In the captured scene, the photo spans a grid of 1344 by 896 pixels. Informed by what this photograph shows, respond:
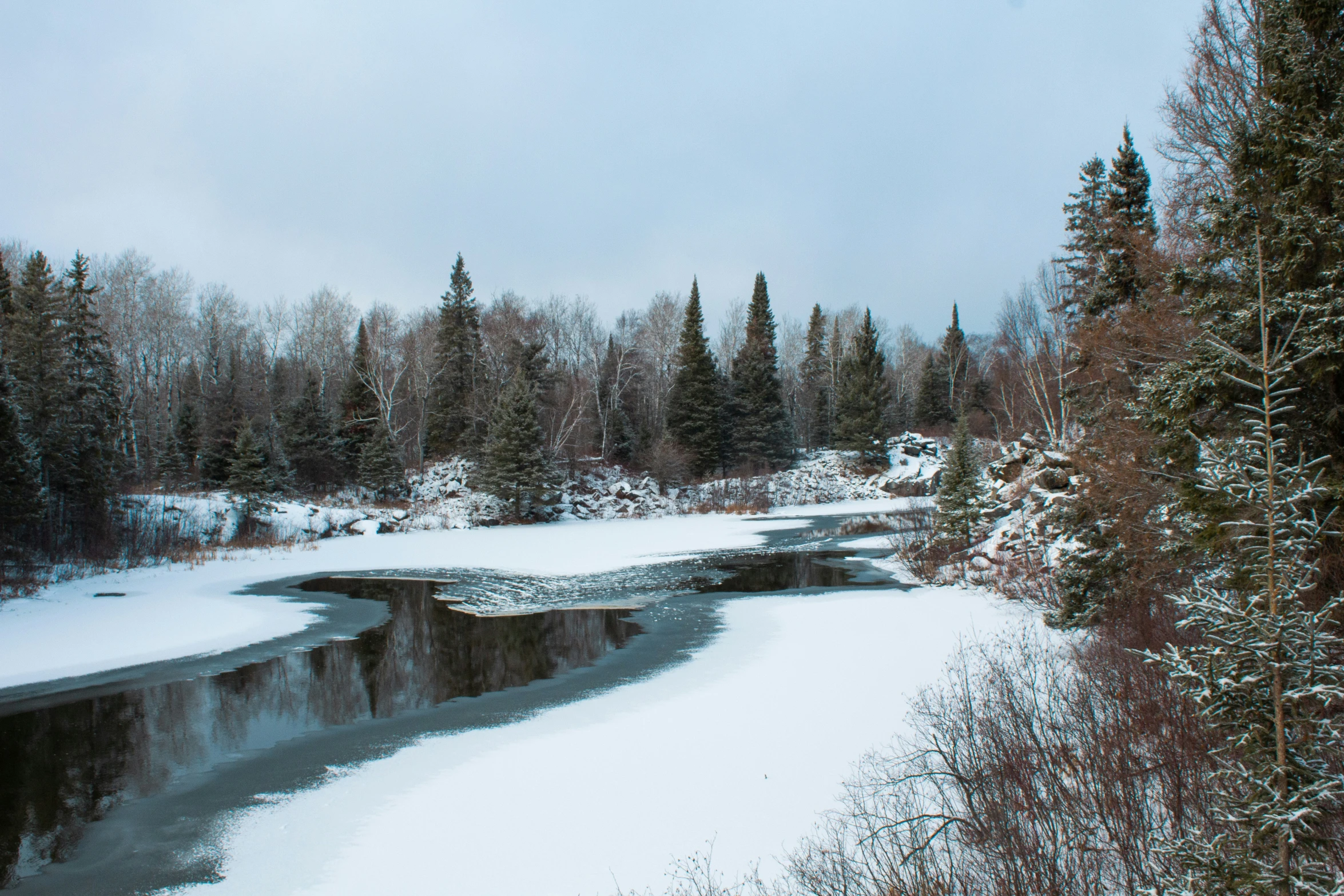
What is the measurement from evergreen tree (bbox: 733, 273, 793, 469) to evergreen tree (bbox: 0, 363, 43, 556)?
37065mm

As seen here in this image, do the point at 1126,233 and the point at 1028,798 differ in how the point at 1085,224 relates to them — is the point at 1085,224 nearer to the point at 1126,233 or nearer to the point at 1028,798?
the point at 1126,233

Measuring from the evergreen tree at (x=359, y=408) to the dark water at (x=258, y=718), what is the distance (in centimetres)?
2707

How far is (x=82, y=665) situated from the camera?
11.3 meters

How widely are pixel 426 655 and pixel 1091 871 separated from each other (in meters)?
10.3

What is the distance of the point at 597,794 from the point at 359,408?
135 feet

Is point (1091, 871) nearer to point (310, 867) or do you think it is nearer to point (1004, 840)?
point (1004, 840)

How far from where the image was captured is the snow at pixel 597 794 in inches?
212

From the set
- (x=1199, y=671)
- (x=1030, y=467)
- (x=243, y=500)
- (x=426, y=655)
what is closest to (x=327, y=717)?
(x=426, y=655)

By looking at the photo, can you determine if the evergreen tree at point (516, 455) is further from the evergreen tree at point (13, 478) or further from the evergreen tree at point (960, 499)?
the evergreen tree at point (960, 499)

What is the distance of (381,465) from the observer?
120 feet

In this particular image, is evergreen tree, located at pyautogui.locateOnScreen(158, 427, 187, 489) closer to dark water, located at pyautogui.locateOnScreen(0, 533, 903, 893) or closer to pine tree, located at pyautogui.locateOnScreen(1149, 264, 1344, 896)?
dark water, located at pyautogui.locateOnScreen(0, 533, 903, 893)

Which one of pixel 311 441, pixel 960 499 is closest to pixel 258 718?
pixel 960 499

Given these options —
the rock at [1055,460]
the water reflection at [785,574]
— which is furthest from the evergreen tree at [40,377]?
the rock at [1055,460]

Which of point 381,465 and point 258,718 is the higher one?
point 381,465
